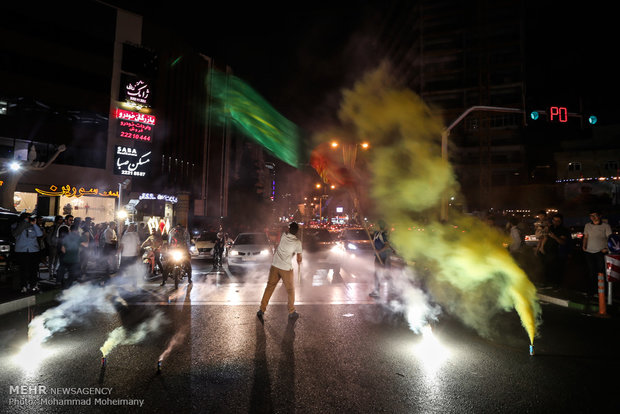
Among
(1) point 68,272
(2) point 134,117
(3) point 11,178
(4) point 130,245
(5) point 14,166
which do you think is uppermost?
(2) point 134,117

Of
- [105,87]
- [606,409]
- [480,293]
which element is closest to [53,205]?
[105,87]

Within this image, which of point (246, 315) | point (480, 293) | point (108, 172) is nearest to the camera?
point (246, 315)

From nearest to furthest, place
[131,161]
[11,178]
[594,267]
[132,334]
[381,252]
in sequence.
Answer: [132,334], [594,267], [381,252], [11,178], [131,161]

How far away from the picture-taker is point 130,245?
11.3 m

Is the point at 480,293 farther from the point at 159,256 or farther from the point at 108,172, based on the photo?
the point at 108,172

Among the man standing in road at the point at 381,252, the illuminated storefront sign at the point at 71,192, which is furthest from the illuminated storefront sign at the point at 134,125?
the man standing in road at the point at 381,252

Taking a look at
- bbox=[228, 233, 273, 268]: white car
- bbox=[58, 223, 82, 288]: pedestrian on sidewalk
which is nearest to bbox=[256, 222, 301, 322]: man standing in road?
bbox=[58, 223, 82, 288]: pedestrian on sidewalk

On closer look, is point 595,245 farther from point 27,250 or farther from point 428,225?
point 27,250

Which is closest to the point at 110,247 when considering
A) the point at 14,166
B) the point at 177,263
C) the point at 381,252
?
the point at 177,263

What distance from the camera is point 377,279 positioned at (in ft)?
28.6

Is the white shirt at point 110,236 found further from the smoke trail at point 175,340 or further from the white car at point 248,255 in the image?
the smoke trail at point 175,340

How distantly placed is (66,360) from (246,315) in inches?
117

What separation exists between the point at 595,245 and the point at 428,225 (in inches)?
155

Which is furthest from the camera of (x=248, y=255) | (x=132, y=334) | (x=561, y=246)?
(x=248, y=255)
